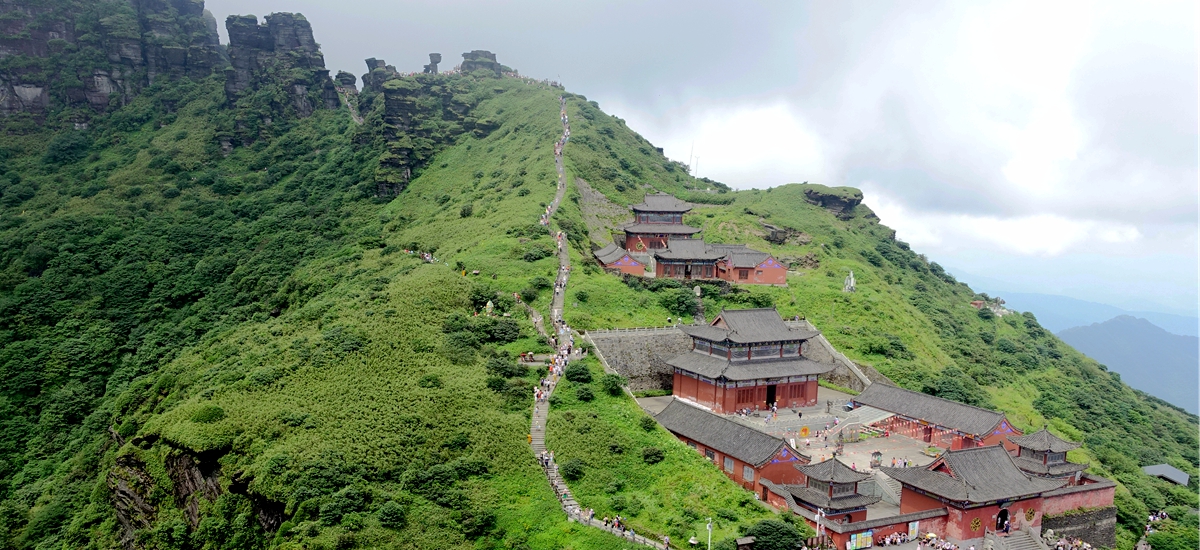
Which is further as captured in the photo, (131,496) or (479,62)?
(479,62)

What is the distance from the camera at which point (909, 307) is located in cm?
8381

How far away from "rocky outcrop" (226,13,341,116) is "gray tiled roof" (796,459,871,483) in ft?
363

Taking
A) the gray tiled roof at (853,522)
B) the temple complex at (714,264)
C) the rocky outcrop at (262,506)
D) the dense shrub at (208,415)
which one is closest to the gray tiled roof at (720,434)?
the gray tiled roof at (853,522)

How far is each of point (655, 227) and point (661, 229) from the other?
3.04 ft

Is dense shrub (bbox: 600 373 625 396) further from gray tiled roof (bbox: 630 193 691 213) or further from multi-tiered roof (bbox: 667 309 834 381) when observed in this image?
gray tiled roof (bbox: 630 193 691 213)

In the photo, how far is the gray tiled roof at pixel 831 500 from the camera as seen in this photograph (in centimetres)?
3759

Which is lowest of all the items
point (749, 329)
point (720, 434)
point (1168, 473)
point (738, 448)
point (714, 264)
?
point (1168, 473)

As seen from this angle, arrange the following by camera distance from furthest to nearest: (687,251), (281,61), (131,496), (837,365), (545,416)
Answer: (281,61)
(687,251)
(837,365)
(545,416)
(131,496)

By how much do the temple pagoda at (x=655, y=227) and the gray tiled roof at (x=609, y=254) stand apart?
6.58 meters

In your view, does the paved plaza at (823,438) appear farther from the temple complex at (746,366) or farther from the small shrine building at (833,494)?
the small shrine building at (833,494)

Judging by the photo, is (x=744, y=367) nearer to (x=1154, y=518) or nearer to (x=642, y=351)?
(x=642, y=351)

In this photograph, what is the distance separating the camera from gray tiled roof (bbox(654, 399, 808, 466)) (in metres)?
42.2

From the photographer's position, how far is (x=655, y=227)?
275ft

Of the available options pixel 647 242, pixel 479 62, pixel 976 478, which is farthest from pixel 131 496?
pixel 479 62
